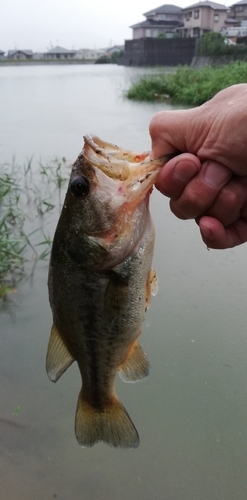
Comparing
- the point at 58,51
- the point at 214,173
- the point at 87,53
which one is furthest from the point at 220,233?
the point at 87,53

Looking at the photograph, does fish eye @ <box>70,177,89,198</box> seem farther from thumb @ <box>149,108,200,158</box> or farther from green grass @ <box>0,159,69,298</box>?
green grass @ <box>0,159,69,298</box>

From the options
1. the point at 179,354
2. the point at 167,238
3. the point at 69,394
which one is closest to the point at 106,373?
the point at 69,394

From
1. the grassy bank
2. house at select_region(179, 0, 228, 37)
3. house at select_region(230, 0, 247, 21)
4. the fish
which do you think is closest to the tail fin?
the fish

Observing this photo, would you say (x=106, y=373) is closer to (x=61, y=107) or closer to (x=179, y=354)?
(x=179, y=354)

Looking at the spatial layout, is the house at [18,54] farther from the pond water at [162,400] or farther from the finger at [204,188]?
the finger at [204,188]

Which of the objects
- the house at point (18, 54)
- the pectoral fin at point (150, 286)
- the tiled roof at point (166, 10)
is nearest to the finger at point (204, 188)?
the pectoral fin at point (150, 286)
